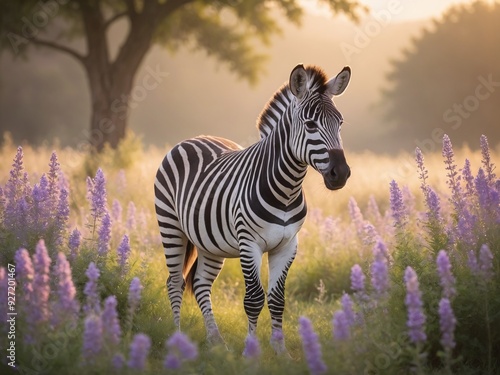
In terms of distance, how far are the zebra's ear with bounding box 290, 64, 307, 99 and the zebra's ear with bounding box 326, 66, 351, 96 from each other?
0.68 feet

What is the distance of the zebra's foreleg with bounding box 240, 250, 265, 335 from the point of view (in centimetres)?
515

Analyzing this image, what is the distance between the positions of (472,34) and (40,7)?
111ft

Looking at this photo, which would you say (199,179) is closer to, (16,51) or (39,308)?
(39,308)

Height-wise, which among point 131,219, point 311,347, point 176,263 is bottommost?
point 311,347

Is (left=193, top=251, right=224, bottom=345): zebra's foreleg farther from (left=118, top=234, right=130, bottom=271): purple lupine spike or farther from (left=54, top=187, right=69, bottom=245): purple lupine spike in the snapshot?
(left=54, top=187, right=69, bottom=245): purple lupine spike

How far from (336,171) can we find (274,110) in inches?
53.6

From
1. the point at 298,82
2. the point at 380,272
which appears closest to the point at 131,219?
the point at 298,82

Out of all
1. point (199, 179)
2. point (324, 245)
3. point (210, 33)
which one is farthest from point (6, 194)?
point (210, 33)

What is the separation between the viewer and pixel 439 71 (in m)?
43.2

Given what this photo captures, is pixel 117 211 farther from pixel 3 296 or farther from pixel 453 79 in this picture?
pixel 453 79

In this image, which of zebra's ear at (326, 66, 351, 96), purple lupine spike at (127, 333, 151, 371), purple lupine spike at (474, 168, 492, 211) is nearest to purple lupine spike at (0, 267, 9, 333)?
purple lupine spike at (127, 333, 151, 371)

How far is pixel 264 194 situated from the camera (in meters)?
5.20

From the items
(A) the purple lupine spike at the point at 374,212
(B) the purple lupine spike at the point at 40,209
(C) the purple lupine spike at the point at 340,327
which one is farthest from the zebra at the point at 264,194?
(A) the purple lupine spike at the point at 374,212

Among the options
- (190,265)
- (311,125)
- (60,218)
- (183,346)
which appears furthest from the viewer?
(190,265)
